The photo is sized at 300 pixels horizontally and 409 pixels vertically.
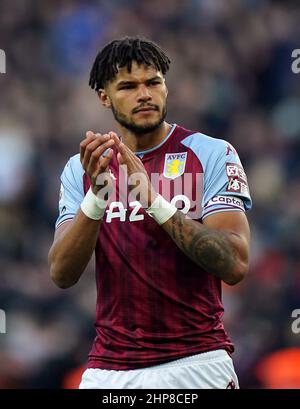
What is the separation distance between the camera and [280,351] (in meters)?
7.55

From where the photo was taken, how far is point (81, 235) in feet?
14.1

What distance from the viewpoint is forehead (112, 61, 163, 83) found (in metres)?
4.52

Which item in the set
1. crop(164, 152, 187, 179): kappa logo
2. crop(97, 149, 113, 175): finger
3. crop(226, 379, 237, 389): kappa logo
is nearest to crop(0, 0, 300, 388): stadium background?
crop(226, 379, 237, 389): kappa logo

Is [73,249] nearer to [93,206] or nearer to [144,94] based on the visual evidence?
[93,206]

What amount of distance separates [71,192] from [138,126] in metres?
0.46

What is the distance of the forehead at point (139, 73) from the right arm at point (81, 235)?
49 centimetres

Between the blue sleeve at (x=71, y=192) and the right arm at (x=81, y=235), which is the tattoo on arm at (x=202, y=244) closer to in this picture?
the right arm at (x=81, y=235)

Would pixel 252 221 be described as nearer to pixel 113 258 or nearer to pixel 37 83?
pixel 37 83

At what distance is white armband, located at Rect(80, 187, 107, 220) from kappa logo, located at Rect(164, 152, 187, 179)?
41 cm

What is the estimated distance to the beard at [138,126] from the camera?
14.8 ft

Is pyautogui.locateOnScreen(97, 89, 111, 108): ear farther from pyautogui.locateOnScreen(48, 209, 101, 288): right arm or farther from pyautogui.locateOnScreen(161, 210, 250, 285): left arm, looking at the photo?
pyautogui.locateOnScreen(161, 210, 250, 285): left arm

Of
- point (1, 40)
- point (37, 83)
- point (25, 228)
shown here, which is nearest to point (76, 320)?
point (25, 228)

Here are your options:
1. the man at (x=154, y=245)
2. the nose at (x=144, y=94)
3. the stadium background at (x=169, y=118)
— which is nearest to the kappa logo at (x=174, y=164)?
the man at (x=154, y=245)

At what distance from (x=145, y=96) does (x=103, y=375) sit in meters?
1.27
